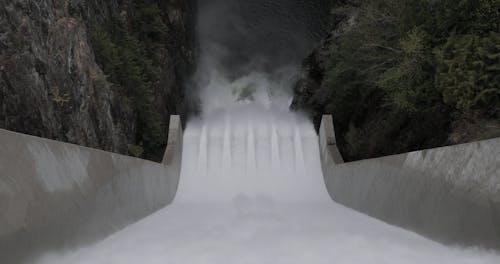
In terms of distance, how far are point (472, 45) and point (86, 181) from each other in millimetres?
7309

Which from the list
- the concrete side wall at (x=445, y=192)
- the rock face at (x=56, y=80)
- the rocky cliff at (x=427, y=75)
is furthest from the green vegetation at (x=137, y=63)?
the concrete side wall at (x=445, y=192)

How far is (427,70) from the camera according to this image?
9664 millimetres

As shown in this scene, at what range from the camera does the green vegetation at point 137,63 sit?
1391 centimetres

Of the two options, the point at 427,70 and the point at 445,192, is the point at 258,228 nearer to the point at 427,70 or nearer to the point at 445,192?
the point at 445,192

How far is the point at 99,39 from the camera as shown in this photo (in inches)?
532

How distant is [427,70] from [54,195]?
8.16 meters

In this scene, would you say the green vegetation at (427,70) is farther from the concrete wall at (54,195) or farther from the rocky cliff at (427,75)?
the concrete wall at (54,195)

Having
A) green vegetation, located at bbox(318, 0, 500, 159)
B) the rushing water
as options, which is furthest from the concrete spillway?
green vegetation, located at bbox(318, 0, 500, 159)

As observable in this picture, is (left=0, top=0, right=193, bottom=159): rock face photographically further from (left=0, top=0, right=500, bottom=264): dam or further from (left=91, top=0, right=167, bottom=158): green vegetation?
(left=0, top=0, right=500, bottom=264): dam

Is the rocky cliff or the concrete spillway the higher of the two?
the rocky cliff

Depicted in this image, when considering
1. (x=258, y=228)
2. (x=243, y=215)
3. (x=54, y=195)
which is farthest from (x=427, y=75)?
(x=54, y=195)

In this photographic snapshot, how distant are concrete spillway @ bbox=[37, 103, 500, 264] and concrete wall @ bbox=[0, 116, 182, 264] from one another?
26 centimetres

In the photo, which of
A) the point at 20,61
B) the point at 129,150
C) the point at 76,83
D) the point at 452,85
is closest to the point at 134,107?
the point at 129,150

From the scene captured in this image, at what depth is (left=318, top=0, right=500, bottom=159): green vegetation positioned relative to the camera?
809 cm
